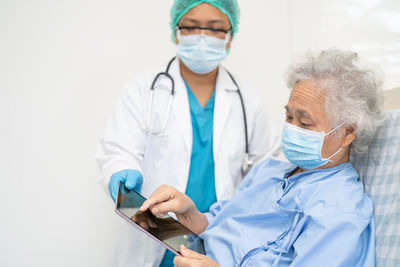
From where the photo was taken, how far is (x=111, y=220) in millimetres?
1970

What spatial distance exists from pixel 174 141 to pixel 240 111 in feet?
1.19

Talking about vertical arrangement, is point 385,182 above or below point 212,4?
below

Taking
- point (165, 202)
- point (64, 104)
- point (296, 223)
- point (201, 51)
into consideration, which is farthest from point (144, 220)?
point (64, 104)

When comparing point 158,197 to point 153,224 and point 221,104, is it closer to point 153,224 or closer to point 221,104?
point 153,224

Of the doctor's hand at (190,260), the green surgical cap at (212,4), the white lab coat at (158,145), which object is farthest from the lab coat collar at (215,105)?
the doctor's hand at (190,260)

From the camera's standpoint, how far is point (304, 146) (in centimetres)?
106

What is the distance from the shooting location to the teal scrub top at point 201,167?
1.44 meters

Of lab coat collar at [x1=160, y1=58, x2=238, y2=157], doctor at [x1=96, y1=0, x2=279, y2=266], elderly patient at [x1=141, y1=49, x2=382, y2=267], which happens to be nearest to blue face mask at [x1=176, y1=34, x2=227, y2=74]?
doctor at [x1=96, y1=0, x2=279, y2=266]

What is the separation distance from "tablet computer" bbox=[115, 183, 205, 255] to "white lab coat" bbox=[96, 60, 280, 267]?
0.88 ft

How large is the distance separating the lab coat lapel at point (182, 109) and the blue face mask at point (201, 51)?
0.09 meters

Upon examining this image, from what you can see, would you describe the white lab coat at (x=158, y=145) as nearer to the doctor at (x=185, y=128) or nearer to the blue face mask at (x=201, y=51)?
the doctor at (x=185, y=128)

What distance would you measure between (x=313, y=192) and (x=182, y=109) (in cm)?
68

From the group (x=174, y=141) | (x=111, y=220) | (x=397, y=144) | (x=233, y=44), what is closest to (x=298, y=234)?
(x=397, y=144)

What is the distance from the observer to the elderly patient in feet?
3.00
